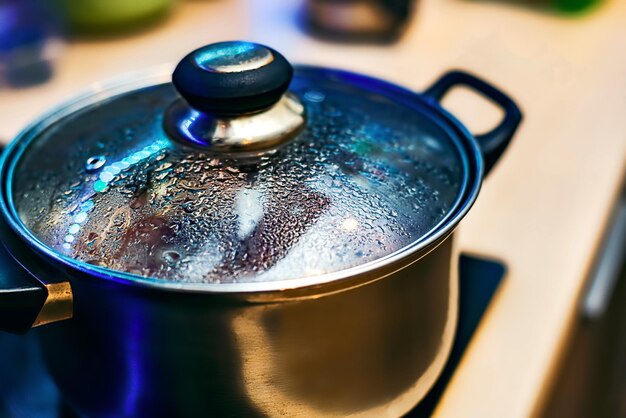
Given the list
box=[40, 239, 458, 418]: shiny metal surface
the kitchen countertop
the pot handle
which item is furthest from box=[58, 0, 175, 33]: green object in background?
box=[40, 239, 458, 418]: shiny metal surface

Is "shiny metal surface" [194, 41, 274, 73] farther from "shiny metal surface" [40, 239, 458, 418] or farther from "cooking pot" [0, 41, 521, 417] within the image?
"shiny metal surface" [40, 239, 458, 418]

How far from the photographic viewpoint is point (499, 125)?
2.08 ft

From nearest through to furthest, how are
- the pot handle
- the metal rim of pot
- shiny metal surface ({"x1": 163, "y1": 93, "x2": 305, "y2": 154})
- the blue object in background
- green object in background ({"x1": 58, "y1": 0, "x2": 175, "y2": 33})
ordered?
the metal rim of pot
shiny metal surface ({"x1": 163, "y1": 93, "x2": 305, "y2": 154})
the pot handle
the blue object in background
green object in background ({"x1": 58, "y1": 0, "x2": 175, "y2": 33})

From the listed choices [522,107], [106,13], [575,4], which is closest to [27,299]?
[522,107]

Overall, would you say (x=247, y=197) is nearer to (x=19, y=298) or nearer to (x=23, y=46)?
(x=19, y=298)

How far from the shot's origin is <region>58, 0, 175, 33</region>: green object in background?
4.07 ft

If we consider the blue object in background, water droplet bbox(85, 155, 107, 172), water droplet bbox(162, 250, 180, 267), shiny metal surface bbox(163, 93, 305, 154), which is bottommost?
the blue object in background

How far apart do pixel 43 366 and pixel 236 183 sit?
30cm

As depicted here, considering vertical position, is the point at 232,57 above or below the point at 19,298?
above

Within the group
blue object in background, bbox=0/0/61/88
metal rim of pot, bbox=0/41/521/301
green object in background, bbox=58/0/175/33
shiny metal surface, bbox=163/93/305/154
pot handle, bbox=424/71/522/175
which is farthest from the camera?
green object in background, bbox=58/0/175/33

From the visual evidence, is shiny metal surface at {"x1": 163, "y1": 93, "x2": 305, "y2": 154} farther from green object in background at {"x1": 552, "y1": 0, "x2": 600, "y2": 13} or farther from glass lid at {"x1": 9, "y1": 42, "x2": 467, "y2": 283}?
green object in background at {"x1": 552, "y1": 0, "x2": 600, "y2": 13}

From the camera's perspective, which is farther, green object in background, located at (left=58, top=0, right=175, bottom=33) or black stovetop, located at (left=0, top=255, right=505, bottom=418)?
green object in background, located at (left=58, top=0, right=175, bottom=33)

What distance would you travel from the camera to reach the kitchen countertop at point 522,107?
25.6 inches

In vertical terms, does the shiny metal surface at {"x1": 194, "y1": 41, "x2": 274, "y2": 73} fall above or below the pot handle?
above
